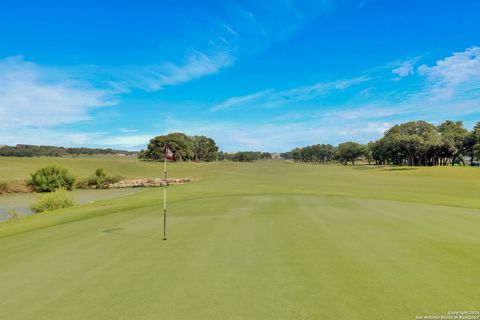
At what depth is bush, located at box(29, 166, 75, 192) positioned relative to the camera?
40.6m

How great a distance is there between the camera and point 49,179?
41.0 metres

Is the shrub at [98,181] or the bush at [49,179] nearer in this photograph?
the bush at [49,179]

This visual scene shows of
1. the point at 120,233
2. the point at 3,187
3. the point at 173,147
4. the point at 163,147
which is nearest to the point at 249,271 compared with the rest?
the point at 120,233

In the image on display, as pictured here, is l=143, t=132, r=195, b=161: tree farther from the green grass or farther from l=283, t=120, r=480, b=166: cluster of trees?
the green grass

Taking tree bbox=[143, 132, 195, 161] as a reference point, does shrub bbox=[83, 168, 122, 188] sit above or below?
below

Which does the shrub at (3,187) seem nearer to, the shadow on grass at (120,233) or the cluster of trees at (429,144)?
the shadow on grass at (120,233)

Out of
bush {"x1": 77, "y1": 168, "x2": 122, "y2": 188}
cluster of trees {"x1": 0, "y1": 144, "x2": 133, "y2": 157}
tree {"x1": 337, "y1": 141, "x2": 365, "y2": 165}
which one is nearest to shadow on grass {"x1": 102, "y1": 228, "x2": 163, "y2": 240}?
bush {"x1": 77, "y1": 168, "x2": 122, "y2": 188}

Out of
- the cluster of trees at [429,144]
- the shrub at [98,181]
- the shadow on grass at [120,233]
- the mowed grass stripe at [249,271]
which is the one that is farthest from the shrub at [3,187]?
the cluster of trees at [429,144]

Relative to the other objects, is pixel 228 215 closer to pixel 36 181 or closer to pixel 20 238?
pixel 20 238

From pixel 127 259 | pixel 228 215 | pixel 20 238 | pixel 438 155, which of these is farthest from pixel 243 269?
pixel 438 155

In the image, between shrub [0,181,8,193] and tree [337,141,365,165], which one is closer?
shrub [0,181,8,193]

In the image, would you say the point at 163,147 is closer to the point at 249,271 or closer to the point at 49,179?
the point at 49,179

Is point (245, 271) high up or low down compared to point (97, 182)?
up

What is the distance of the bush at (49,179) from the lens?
133 ft
